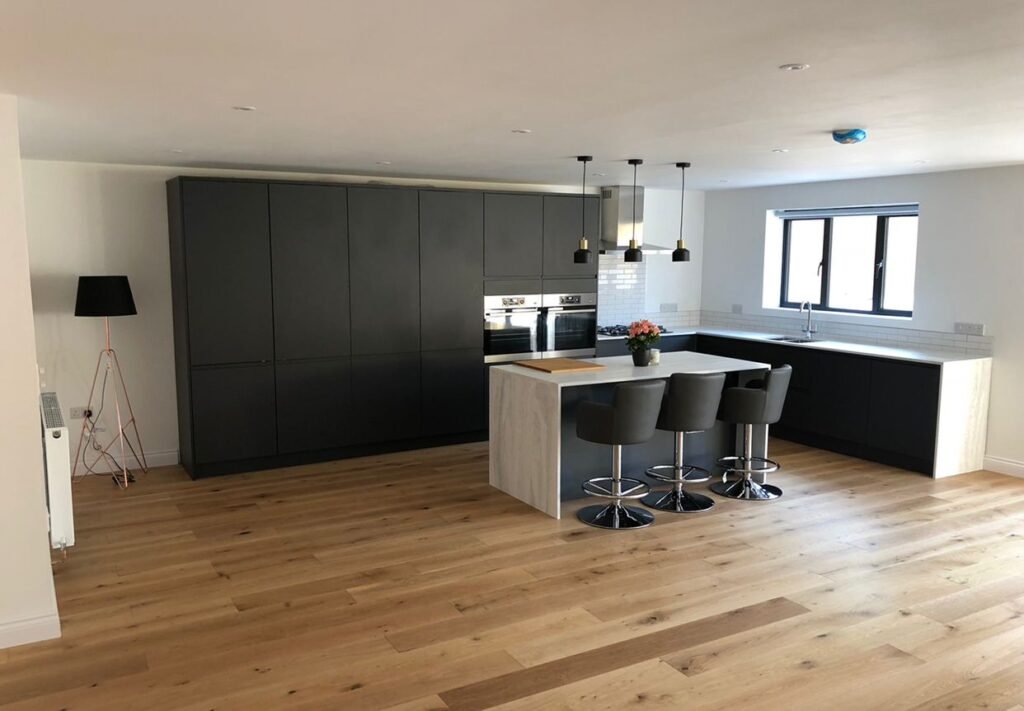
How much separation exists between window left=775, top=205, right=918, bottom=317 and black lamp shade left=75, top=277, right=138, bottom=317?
629 centimetres

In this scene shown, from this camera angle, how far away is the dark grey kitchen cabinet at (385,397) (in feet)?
22.6

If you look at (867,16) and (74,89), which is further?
(74,89)

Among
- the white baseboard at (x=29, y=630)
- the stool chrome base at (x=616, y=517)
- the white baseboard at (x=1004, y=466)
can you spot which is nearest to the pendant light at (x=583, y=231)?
the stool chrome base at (x=616, y=517)

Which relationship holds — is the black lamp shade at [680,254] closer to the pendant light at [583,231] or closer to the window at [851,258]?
the pendant light at [583,231]

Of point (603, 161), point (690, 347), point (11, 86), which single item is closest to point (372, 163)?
point (603, 161)

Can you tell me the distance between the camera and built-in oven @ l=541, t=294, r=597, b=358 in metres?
7.84

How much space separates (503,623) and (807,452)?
437 centimetres

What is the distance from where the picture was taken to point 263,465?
6574mm

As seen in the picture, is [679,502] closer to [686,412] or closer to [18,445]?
[686,412]

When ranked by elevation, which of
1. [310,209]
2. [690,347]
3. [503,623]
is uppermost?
[310,209]

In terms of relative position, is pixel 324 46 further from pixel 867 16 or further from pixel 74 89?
pixel 867 16

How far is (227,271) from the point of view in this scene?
20.4 ft

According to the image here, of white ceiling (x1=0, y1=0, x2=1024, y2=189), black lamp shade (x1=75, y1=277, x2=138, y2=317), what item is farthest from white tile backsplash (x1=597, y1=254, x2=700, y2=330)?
black lamp shade (x1=75, y1=277, x2=138, y2=317)

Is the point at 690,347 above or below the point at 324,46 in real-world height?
below
